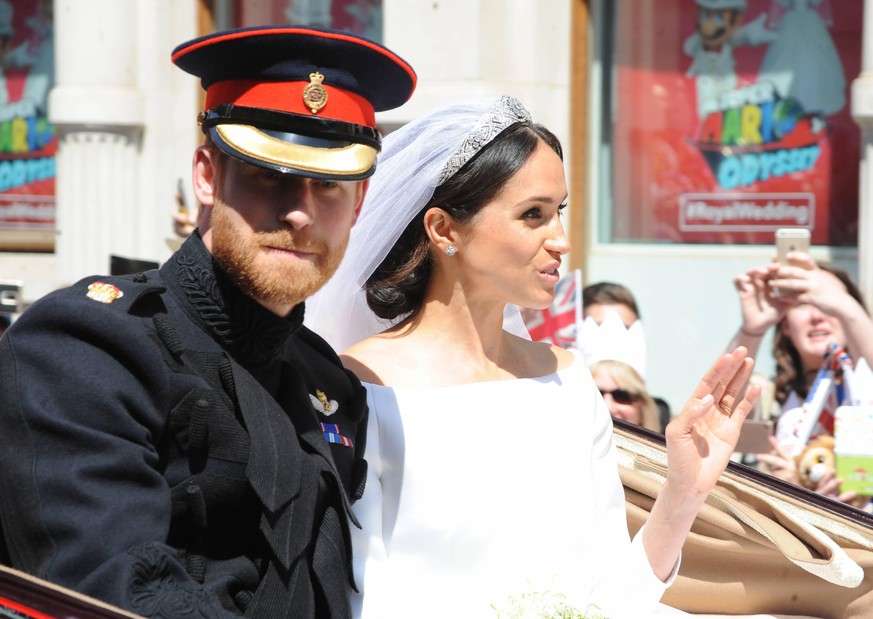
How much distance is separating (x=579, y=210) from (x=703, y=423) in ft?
15.0

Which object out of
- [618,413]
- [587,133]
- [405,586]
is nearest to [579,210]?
[587,133]

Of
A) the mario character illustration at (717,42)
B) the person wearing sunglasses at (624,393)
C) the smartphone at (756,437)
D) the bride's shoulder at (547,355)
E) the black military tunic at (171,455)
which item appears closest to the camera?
the black military tunic at (171,455)

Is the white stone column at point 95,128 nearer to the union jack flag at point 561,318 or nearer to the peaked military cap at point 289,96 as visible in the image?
the union jack flag at point 561,318

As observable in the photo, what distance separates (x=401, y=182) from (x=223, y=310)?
36.4 inches

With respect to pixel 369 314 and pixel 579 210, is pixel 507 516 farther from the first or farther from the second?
pixel 579 210

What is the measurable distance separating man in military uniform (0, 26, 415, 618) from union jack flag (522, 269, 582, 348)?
281 cm

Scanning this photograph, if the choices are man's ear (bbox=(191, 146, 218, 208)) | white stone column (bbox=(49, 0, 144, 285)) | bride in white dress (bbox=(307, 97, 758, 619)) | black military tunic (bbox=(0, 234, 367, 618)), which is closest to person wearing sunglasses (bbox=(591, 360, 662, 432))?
bride in white dress (bbox=(307, 97, 758, 619))

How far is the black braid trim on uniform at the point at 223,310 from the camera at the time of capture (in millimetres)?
2029

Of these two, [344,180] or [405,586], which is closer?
[344,180]

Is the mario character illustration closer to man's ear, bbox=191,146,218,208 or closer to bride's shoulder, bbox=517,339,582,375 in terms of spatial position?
bride's shoulder, bbox=517,339,582,375

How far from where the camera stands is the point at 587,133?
→ 286 inches

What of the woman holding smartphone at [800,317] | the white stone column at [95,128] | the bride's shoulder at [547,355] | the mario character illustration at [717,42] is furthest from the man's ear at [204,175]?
the white stone column at [95,128]

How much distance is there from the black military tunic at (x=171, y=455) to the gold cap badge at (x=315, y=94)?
29cm

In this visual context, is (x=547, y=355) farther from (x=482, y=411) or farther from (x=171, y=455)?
(x=171, y=455)
